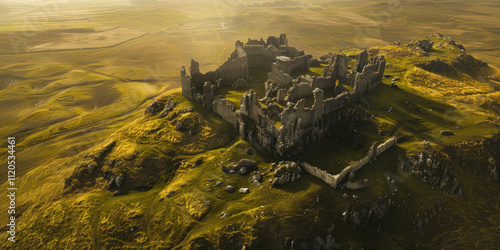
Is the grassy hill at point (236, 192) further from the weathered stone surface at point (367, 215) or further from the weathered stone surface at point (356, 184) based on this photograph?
the weathered stone surface at point (356, 184)

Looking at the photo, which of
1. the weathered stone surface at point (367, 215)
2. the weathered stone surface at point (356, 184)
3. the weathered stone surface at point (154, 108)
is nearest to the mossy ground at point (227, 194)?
the weathered stone surface at point (356, 184)

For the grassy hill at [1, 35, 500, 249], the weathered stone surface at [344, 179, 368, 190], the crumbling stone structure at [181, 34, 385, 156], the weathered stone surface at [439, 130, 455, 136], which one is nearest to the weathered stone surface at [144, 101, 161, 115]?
the grassy hill at [1, 35, 500, 249]

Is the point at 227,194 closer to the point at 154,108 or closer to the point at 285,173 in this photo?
the point at 285,173

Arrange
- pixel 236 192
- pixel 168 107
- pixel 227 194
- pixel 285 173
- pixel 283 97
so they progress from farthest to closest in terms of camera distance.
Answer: pixel 168 107
pixel 283 97
pixel 285 173
pixel 236 192
pixel 227 194

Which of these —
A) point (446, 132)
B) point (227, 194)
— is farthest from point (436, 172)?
point (227, 194)

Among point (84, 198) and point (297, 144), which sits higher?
point (297, 144)

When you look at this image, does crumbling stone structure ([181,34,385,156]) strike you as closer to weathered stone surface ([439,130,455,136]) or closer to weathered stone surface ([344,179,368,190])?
weathered stone surface ([344,179,368,190])

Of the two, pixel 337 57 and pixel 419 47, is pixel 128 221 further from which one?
pixel 419 47

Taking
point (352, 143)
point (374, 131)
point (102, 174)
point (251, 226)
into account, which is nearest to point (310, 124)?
point (352, 143)
